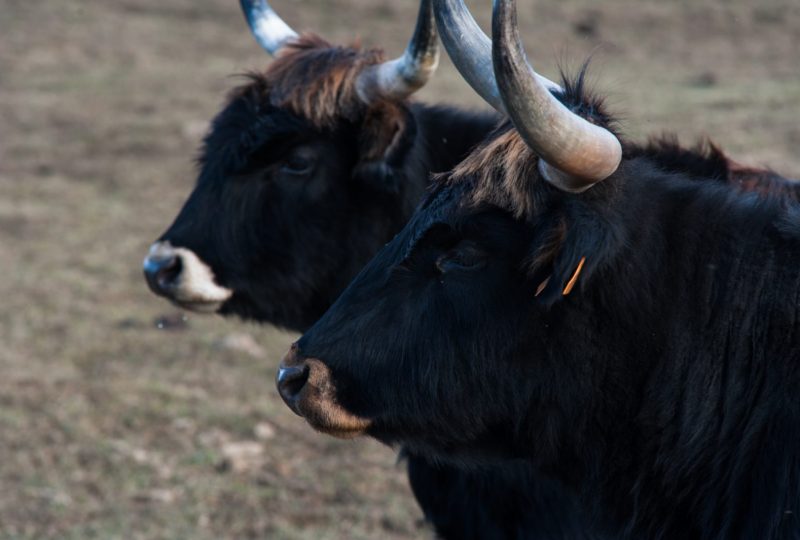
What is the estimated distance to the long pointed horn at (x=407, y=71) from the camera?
4.65 meters

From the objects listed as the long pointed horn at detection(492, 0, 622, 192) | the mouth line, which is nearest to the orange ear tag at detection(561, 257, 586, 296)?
the long pointed horn at detection(492, 0, 622, 192)

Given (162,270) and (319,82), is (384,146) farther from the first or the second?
(162,270)

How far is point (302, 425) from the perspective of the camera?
7.31 m

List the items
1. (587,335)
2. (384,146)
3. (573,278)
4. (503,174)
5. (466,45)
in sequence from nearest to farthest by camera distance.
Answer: (573,278) → (587,335) → (503,174) → (466,45) → (384,146)

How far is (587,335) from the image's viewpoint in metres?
3.02

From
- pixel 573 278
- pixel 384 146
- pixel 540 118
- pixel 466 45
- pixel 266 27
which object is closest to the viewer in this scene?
pixel 540 118

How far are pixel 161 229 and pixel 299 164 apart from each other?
23.3ft

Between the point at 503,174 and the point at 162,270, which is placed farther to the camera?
the point at 162,270

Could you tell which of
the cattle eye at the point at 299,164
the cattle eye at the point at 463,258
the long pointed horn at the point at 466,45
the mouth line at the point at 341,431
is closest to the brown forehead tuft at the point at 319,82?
the cattle eye at the point at 299,164

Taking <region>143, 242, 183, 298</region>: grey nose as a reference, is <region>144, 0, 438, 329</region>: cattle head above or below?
above

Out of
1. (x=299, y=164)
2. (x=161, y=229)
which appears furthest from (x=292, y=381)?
(x=161, y=229)

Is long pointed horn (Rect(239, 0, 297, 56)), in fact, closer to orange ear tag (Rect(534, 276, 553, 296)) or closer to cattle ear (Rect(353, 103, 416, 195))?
cattle ear (Rect(353, 103, 416, 195))

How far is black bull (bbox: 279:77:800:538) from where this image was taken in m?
2.93

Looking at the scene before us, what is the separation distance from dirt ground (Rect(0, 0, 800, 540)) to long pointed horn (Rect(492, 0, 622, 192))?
0.74m
